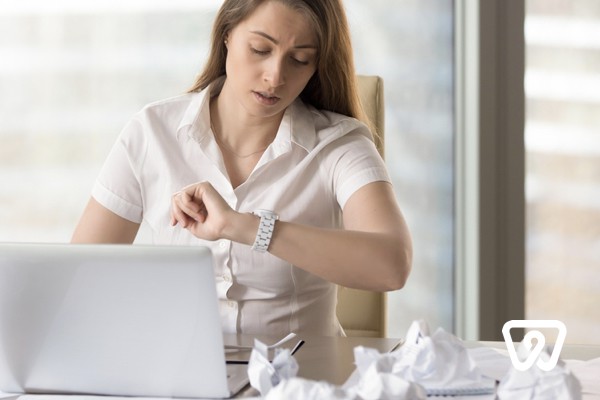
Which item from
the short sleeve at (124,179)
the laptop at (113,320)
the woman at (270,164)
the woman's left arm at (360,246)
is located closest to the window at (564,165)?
the woman at (270,164)

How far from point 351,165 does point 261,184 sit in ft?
0.56

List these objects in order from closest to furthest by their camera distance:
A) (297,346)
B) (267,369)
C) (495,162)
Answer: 1. (267,369)
2. (297,346)
3. (495,162)

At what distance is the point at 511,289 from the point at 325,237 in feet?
4.84

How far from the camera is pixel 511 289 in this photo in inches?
112

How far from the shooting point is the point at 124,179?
179 cm

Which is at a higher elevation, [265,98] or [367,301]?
[265,98]

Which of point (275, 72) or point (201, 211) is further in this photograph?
point (275, 72)

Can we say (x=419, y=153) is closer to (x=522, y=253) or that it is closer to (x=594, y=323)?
(x=522, y=253)

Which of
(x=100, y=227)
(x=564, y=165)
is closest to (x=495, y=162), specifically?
(x=564, y=165)

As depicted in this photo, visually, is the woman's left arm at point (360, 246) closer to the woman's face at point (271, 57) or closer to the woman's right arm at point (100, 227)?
the woman's face at point (271, 57)

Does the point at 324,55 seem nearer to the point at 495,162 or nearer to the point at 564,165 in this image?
the point at 495,162

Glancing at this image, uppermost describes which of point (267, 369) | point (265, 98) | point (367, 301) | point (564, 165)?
point (265, 98)

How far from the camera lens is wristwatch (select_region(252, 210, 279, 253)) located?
146 centimetres

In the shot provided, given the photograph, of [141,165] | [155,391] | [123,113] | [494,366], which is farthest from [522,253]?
[155,391]
